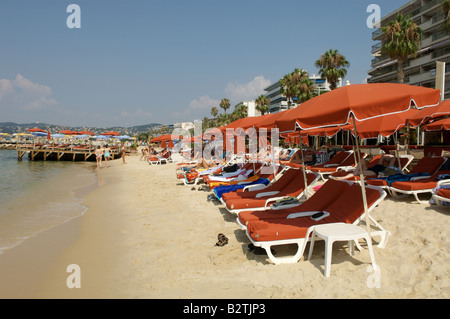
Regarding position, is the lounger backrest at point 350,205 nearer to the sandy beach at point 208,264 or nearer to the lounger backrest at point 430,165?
the sandy beach at point 208,264

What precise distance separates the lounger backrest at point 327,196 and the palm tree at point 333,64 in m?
29.0

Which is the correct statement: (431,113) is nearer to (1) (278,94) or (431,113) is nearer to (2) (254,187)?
(2) (254,187)

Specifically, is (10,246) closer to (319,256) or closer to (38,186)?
(319,256)

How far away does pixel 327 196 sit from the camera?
4988 mm

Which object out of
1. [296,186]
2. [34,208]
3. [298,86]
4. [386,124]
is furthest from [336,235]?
[298,86]

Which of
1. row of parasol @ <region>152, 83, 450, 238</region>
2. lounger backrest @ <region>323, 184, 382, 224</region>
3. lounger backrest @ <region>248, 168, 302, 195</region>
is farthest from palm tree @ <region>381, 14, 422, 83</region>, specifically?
row of parasol @ <region>152, 83, 450, 238</region>

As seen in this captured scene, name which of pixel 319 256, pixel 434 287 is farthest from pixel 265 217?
pixel 434 287

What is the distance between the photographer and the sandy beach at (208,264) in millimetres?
3260

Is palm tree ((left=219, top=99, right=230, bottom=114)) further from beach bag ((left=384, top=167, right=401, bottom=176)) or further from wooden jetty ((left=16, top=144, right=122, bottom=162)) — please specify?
beach bag ((left=384, top=167, right=401, bottom=176))

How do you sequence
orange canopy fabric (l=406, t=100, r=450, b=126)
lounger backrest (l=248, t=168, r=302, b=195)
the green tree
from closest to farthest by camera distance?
lounger backrest (l=248, t=168, r=302, b=195) < orange canopy fabric (l=406, t=100, r=450, b=126) < the green tree

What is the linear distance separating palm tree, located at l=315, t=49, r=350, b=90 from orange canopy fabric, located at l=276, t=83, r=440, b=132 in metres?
29.9

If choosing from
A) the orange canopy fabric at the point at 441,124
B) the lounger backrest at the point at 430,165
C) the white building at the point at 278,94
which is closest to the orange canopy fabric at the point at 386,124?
the orange canopy fabric at the point at 441,124

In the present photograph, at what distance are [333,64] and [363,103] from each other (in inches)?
1219

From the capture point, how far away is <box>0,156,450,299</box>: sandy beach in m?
3.26
